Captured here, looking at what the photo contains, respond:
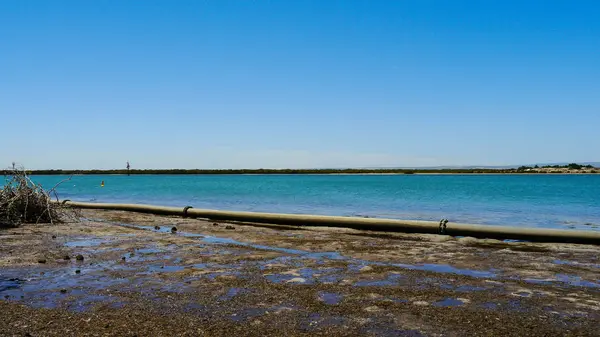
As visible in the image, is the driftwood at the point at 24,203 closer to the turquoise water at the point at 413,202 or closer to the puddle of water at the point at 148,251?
the puddle of water at the point at 148,251

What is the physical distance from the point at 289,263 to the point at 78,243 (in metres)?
6.25

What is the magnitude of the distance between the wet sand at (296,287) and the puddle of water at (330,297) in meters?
0.02

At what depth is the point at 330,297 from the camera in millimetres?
6969

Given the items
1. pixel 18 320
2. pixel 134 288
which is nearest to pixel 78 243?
pixel 134 288

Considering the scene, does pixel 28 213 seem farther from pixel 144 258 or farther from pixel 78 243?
pixel 144 258

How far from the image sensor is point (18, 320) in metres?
5.77

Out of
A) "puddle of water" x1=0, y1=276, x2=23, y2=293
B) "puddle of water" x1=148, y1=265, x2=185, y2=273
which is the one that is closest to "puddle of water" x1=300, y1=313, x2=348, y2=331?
"puddle of water" x1=148, y1=265, x2=185, y2=273

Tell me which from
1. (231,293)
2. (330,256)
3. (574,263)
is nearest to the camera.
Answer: (231,293)

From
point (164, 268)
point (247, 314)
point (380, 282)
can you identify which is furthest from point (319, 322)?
point (164, 268)

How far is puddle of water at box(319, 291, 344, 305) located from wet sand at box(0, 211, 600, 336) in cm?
2

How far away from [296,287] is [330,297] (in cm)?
79

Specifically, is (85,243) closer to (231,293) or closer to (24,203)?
(24,203)

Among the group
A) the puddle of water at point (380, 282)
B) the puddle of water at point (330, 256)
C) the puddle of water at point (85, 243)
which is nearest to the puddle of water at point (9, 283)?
the puddle of water at point (85, 243)

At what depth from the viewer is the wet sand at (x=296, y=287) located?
566cm
